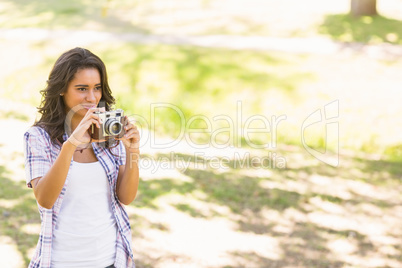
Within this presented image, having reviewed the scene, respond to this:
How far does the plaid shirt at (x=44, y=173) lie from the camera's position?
8.16 ft

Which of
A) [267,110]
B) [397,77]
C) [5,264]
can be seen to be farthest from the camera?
[397,77]

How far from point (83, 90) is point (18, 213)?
3.30 m

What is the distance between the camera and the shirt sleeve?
2.49 metres

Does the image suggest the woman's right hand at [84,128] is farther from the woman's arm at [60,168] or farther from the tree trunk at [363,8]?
the tree trunk at [363,8]

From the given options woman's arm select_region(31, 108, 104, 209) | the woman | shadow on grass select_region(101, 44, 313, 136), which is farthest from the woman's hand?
shadow on grass select_region(101, 44, 313, 136)

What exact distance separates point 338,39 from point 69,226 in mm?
9752

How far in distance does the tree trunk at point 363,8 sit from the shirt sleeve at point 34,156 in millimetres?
11416

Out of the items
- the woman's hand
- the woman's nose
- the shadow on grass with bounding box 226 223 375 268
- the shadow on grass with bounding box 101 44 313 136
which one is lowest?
the shadow on grass with bounding box 226 223 375 268

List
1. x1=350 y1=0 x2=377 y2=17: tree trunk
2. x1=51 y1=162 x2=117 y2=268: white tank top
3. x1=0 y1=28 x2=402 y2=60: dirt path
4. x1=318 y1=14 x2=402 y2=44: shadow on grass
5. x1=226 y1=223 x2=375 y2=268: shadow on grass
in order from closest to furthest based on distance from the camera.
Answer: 1. x1=51 y1=162 x2=117 y2=268: white tank top
2. x1=226 y1=223 x2=375 y2=268: shadow on grass
3. x1=0 y1=28 x2=402 y2=60: dirt path
4. x1=318 y1=14 x2=402 y2=44: shadow on grass
5. x1=350 y1=0 x2=377 y2=17: tree trunk

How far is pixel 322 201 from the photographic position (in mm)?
6211

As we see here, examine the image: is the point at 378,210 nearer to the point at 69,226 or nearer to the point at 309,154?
the point at 309,154

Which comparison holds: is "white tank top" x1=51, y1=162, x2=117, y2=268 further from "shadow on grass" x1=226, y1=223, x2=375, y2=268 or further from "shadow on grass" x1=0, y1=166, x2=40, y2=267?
"shadow on grass" x1=226, y1=223, x2=375, y2=268

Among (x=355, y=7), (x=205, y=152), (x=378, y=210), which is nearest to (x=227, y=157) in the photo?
(x=205, y=152)

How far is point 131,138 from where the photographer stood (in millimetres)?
2684
